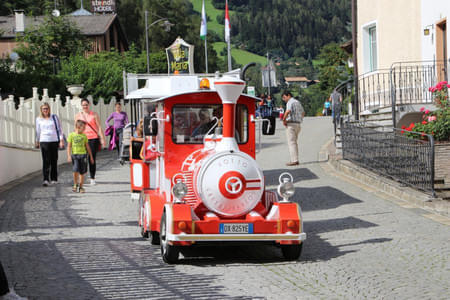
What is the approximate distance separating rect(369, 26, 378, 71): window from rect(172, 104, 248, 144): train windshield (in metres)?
15.2

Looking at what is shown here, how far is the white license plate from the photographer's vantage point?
8477 millimetres

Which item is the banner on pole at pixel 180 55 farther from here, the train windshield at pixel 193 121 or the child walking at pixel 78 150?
the train windshield at pixel 193 121

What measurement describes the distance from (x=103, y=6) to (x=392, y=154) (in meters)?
67.6

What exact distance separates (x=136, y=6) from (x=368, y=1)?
6551cm

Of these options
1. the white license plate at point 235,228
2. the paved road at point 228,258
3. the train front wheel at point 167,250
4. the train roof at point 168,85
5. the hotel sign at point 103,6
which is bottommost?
the paved road at point 228,258

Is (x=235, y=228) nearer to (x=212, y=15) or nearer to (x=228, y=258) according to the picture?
(x=228, y=258)

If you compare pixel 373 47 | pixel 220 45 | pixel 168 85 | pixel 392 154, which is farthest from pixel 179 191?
pixel 220 45

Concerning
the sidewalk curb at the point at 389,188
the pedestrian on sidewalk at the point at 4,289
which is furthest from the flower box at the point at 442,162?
the pedestrian on sidewalk at the point at 4,289

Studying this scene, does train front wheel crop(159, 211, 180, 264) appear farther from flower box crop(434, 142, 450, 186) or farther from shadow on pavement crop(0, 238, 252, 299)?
flower box crop(434, 142, 450, 186)

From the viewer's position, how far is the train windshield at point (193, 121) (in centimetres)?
967

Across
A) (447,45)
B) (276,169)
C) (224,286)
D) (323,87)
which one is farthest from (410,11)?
(323,87)

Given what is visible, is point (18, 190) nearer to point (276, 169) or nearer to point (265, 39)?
point (276, 169)

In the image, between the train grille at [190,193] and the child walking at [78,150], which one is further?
the child walking at [78,150]

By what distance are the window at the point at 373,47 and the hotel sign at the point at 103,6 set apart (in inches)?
2257
